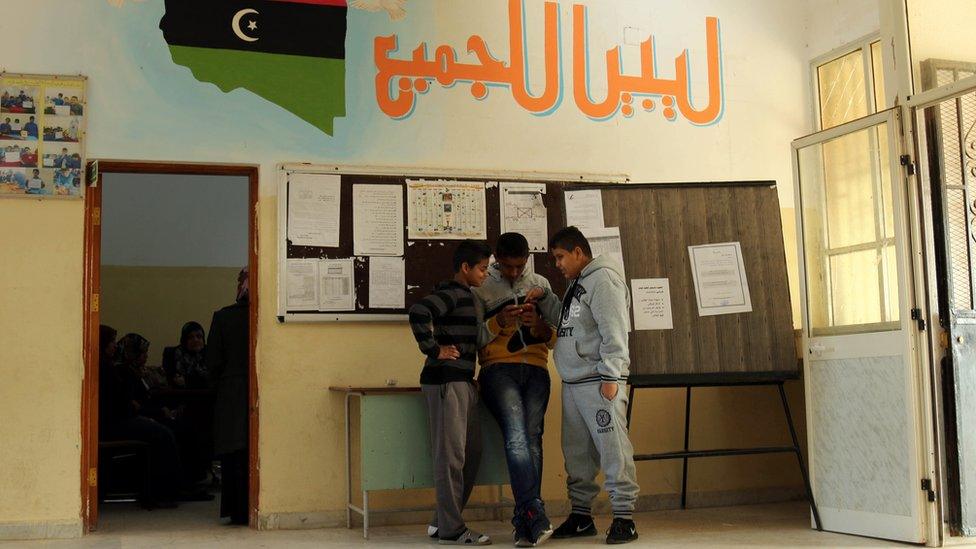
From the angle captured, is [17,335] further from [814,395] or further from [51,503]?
[814,395]

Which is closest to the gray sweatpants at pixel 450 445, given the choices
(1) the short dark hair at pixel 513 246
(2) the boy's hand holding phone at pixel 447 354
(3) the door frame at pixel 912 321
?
(2) the boy's hand holding phone at pixel 447 354

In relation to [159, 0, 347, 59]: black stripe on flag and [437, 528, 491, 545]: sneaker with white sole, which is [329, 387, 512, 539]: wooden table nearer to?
[437, 528, 491, 545]: sneaker with white sole

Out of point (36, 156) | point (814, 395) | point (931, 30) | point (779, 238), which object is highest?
point (931, 30)

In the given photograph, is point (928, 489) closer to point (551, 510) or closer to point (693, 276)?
point (693, 276)

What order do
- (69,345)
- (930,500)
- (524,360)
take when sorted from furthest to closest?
1. (69,345)
2. (524,360)
3. (930,500)

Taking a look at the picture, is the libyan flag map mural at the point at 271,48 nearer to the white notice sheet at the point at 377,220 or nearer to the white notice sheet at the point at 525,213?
the white notice sheet at the point at 377,220

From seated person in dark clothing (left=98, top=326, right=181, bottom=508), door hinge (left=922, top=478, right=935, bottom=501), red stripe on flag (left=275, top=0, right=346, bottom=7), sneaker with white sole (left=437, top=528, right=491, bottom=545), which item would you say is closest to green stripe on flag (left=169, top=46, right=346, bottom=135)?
red stripe on flag (left=275, top=0, right=346, bottom=7)

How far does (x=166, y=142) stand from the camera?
5461mm

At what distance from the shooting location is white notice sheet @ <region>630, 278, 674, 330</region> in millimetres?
5211

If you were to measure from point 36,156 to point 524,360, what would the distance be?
273cm

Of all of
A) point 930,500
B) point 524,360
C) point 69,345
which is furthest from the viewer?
point 69,345

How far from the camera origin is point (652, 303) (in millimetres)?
5250

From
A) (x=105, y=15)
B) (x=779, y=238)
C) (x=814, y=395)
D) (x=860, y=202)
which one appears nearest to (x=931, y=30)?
(x=860, y=202)

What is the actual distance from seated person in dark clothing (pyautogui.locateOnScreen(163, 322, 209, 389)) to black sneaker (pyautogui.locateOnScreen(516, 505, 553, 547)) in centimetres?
390
